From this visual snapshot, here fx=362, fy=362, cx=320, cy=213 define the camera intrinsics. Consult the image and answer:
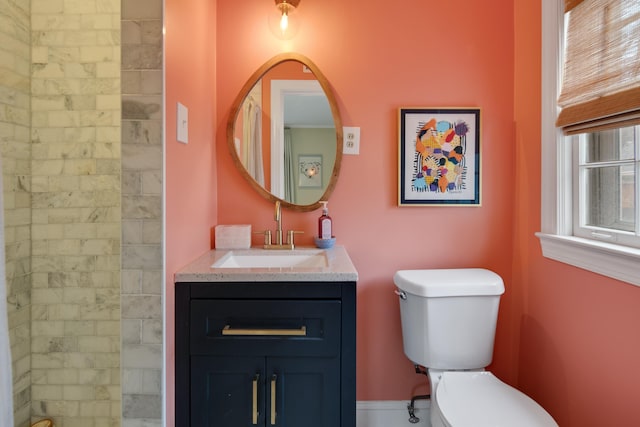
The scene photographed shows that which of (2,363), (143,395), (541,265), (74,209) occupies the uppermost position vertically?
(74,209)

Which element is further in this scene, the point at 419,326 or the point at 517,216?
the point at 517,216

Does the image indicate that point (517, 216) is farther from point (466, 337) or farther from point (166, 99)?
point (166, 99)

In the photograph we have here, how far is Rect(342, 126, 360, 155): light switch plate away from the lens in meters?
1.87

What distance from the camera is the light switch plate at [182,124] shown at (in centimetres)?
133

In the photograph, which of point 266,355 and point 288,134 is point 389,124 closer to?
point 288,134

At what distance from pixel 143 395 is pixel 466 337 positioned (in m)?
1.29

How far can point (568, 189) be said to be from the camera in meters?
1.52

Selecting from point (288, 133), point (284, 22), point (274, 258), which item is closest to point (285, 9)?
point (284, 22)

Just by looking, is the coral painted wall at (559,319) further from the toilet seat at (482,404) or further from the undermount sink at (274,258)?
the undermount sink at (274,258)

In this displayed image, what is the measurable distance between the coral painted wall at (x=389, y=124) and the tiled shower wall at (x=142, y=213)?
2.33 feet

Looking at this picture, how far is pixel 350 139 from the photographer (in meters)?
1.87

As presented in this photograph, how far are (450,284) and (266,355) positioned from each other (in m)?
0.83

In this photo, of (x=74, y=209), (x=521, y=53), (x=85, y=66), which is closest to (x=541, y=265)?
(x=521, y=53)

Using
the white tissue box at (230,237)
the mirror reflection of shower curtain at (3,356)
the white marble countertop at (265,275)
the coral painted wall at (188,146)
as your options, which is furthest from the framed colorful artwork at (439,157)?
the mirror reflection of shower curtain at (3,356)
